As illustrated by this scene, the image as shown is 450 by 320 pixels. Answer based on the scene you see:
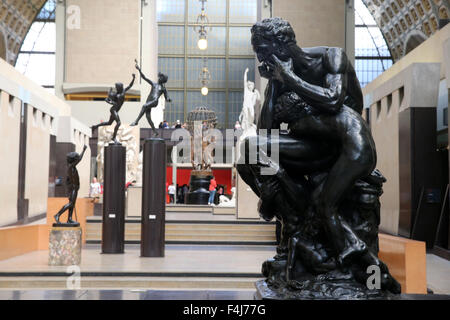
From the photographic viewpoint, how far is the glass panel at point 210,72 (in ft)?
143

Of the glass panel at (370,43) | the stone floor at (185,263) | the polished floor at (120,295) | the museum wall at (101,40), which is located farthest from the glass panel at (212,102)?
the polished floor at (120,295)

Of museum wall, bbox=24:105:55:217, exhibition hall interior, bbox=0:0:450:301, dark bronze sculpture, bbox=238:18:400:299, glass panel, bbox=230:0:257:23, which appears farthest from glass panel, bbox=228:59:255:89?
dark bronze sculpture, bbox=238:18:400:299

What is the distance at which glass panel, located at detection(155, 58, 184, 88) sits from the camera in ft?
143

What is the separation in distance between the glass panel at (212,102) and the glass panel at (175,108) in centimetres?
64

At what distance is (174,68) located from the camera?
44.0 metres

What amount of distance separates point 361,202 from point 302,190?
1.20ft

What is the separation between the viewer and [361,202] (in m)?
3.32

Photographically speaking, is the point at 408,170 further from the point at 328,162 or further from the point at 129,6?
the point at 129,6

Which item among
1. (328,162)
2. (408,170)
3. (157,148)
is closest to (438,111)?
(408,170)

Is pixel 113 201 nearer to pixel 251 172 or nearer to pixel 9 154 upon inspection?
pixel 9 154

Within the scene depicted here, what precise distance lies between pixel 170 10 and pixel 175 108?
8221 millimetres

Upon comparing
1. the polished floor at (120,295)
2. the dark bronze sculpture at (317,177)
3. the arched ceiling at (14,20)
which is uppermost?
the arched ceiling at (14,20)

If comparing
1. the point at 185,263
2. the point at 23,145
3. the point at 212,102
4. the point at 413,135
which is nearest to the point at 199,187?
the point at 23,145

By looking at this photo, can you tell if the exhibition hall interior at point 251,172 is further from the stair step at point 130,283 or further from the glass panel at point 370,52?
the glass panel at point 370,52
